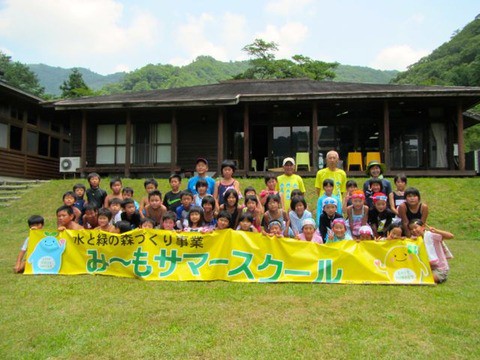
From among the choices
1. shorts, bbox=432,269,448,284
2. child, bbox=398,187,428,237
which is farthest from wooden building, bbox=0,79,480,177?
shorts, bbox=432,269,448,284

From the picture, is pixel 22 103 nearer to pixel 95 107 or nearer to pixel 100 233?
pixel 95 107

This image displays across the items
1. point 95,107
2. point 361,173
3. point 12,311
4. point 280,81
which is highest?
point 280,81

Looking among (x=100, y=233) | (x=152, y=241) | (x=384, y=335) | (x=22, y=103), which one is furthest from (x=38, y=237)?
(x=22, y=103)

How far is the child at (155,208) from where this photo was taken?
5781 millimetres

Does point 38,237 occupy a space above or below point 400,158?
below

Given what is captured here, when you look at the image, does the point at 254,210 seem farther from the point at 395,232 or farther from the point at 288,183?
the point at 395,232

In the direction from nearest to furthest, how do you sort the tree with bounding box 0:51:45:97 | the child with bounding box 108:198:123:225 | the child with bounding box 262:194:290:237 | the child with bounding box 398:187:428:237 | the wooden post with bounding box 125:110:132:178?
the child with bounding box 398:187:428:237 → the child with bounding box 262:194:290:237 → the child with bounding box 108:198:123:225 → the wooden post with bounding box 125:110:132:178 → the tree with bounding box 0:51:45:97

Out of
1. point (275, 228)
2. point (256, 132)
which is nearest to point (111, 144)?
point (256, 132)

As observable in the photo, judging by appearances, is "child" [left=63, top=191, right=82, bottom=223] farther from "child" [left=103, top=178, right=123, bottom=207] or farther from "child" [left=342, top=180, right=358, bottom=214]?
"child" [left=342, top=180, right=358, bottom=214]

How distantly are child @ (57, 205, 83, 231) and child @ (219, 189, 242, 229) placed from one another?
2309mm

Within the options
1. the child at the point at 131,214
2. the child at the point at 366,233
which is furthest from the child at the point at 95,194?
the child at the point at 366,233

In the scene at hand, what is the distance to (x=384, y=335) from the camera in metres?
2.93

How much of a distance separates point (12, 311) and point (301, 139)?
44.6 ft

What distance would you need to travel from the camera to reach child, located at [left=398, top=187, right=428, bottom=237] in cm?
509
